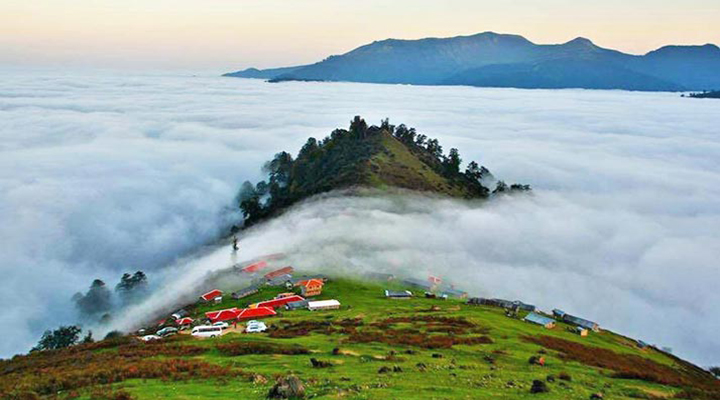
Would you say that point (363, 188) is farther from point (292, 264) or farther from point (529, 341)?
point (529, 341)

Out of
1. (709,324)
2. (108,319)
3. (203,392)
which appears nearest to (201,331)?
(203,392)

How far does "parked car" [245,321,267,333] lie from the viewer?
204 ft

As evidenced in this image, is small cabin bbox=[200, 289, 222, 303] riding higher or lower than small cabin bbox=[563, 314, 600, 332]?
lower

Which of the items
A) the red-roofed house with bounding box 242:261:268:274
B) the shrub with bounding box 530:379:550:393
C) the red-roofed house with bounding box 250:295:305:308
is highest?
A: the shrub with bounding box 530:379:550:393

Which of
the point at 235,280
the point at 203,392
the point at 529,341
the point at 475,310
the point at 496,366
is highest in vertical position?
the point at 203,392

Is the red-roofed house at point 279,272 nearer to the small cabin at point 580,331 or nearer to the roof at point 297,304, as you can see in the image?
the roof at point 297,304

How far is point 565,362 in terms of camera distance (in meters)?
48.1

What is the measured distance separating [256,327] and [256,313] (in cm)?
1152

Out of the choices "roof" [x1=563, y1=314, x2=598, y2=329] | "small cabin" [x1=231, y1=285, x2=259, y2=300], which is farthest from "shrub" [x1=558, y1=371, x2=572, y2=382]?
"small cabin" [x1=231, y1=285, x2=259, y2=300]

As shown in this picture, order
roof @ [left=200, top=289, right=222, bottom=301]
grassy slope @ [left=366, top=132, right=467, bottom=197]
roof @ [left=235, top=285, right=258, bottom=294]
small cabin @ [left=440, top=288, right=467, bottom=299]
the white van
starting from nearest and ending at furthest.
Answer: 1. the white van
2. roof @ [left=235, top=285, right=258, bottom=294]
3. roof @ [left=200, top=289, right=222, bottom=301]
4. small cabin @ [left=440, top=288, right=467, bottom=299]
5. grassy slope @ [left=366, top=132, right=467, bottom=197]

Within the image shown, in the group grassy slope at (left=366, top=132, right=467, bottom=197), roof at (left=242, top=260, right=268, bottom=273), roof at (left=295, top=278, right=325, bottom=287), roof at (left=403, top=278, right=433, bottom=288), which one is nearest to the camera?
roof at (left=295, top=278, right=325, bottom=287)

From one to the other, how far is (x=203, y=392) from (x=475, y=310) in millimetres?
56138

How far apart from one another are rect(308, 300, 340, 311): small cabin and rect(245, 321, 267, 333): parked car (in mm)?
14367

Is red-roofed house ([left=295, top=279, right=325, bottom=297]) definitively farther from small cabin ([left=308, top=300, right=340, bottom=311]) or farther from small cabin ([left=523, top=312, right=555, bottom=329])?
small cabin ([left=523, top=312, right=555, bottom=329])
